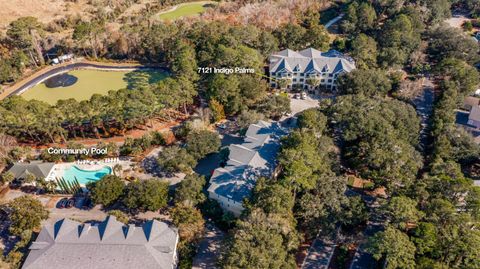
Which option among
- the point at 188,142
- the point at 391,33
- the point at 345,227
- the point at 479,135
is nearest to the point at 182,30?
the point at 188,142

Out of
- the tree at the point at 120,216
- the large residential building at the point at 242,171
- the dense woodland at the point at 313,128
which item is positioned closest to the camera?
the dense woodland at the point at 313,128

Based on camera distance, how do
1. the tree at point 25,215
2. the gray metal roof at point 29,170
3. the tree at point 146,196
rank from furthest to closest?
the gray metal roof at point 29,170, the tree at point 146,196, the tree at point 25,215

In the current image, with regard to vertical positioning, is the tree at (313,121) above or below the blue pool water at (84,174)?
above

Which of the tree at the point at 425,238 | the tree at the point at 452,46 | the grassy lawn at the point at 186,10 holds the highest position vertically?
the grassy lawn at the point at 186,10

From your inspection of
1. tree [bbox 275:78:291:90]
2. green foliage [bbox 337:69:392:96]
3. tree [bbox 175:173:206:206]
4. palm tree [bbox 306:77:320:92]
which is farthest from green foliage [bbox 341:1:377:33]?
tree [bbox 175:173:206:206]

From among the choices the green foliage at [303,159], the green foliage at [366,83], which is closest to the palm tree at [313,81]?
the green foliage at [366,83]

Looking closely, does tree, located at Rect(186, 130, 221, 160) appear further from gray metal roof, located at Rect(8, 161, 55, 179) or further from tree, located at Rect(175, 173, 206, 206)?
gray metal roof, located at Rect(8, 161, 55, 179)

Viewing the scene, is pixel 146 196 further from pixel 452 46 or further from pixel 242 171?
pixel 452 46

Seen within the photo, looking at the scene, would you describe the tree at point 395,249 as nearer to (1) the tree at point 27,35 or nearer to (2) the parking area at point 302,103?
(2) the parking area at point 302,103

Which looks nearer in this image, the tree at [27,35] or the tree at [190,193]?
the tree at [190,193]
